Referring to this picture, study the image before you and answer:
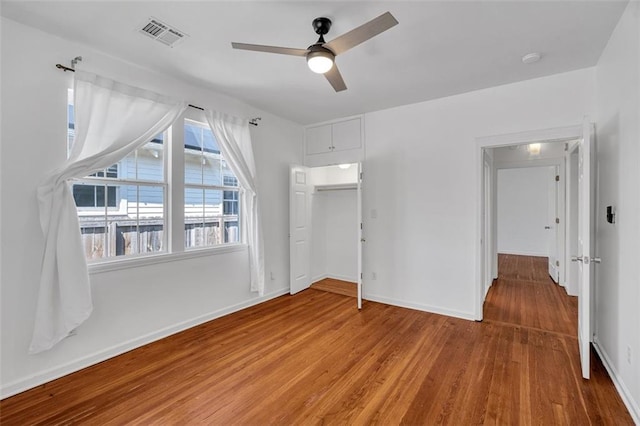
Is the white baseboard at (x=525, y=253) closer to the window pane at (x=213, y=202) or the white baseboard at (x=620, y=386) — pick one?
the white baseboard at (x=620, y=386)

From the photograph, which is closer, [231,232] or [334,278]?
[231,232]

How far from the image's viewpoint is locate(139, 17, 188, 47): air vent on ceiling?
224 centimetres

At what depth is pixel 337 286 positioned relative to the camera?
504 centimetres

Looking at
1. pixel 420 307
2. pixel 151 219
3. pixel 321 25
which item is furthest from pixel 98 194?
pixel 420 307

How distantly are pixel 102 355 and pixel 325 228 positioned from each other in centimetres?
377

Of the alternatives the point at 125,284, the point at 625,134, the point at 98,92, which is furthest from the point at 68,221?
the point at 625,134

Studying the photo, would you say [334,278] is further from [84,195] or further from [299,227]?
[84,195]

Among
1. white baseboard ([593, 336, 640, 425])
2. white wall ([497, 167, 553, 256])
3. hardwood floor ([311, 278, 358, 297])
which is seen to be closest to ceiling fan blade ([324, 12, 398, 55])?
white baseboard ([593, 336, 640, 425])

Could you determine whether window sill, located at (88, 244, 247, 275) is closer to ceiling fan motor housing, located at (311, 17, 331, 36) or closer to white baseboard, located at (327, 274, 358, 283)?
white baseboard, located at (327, 274, 358, 283)

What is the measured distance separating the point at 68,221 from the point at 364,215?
3401mm

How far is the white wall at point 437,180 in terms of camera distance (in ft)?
10.5

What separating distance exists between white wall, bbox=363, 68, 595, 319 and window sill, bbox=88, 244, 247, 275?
204cm

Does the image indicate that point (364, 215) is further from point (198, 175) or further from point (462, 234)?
point (198, 175)

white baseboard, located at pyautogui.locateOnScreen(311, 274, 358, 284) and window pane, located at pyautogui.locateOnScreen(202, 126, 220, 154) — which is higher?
window pane, located at pyautogui.locateOnScreen(202, 126, 220, 154)
